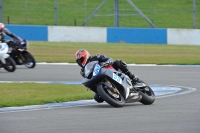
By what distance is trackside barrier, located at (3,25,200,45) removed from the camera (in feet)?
110

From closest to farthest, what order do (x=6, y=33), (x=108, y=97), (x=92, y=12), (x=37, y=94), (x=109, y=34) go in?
(x=108, y=97)
(x=37, y=94)
(x=6, y=33)
(x=109, y=34)
(x=92, y=12)

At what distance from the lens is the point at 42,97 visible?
529 inches

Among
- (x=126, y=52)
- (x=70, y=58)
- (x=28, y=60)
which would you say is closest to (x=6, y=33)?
(x=28, y=60)

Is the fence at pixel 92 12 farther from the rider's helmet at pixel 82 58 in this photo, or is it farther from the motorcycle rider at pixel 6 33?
the rider's helmet at pixel 82 58

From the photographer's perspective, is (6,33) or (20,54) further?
(20,54)

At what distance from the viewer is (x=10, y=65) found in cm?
2056

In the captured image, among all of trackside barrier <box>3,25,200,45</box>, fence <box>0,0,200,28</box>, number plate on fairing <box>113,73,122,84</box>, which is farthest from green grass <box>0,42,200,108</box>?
fence <box>0,0,200,28</box>

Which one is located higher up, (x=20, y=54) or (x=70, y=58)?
(x=20, y=54)

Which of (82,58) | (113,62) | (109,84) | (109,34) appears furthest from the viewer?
(109,34)

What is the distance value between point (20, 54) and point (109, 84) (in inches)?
434

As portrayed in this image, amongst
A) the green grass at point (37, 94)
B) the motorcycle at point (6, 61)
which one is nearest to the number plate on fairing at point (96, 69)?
the green grass at point (37, 94)

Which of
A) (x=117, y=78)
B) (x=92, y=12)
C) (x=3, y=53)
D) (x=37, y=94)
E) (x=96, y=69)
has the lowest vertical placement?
(x=37, y=94)

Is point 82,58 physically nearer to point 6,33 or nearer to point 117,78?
point 117,78

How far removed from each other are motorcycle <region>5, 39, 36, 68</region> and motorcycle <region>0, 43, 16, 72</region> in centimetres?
139
